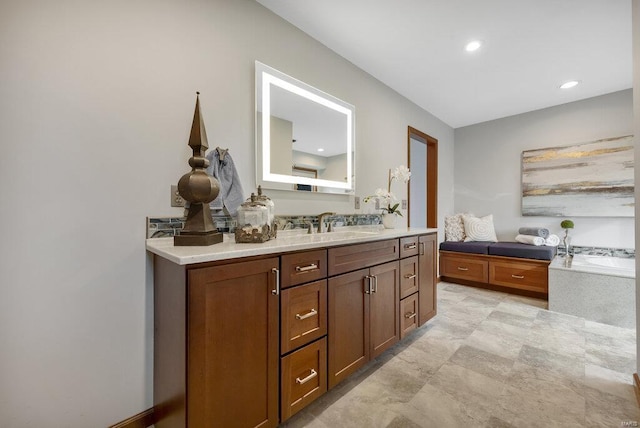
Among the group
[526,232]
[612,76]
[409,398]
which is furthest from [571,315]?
[612,76]

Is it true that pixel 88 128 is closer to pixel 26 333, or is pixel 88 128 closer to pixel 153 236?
pixel 153 236

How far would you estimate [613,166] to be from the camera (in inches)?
123

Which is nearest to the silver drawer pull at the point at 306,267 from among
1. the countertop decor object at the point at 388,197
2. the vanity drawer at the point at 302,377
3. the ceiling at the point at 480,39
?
the vanity drawer at the point at 302,377

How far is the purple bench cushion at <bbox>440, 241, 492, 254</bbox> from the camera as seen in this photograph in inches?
141

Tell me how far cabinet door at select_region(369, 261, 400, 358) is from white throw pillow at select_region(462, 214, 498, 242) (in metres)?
2.61

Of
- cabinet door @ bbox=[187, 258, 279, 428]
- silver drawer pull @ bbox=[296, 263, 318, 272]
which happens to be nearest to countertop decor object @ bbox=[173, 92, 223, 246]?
cabinet door @ bbox=[187, 258, 279, 428]

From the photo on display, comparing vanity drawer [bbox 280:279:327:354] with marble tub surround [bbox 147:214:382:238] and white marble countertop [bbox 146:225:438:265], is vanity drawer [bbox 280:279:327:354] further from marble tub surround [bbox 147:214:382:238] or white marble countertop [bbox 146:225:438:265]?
marble tub surround [bbox 147:214:382:238]

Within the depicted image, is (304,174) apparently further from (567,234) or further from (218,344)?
(567,234)

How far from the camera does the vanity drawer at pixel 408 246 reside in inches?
78.1

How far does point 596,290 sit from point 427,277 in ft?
5.79

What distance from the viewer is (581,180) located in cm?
333

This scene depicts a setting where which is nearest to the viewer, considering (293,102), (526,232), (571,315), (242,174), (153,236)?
(153,236)

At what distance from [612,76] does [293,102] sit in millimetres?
3473

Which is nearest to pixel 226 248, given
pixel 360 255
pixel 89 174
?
pixel 89 174
